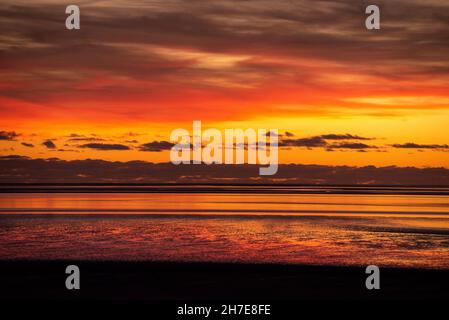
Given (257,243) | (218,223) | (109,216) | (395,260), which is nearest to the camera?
(395,260)

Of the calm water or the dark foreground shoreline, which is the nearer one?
the dark foreground shoreline

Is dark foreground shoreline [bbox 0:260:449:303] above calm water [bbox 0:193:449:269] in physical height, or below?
below

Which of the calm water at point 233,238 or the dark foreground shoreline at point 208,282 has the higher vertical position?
the calm water at point 233,238

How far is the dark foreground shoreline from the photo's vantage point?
14445mm

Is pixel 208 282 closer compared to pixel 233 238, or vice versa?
pixel 208 282

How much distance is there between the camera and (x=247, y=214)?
37469 millimetres

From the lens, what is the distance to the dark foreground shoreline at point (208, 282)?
569 inches

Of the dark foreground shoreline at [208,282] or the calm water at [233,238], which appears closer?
the dark foreground shoreline at [208,282]

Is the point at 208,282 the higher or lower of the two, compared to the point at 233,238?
lower

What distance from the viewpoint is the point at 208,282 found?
16031mm
